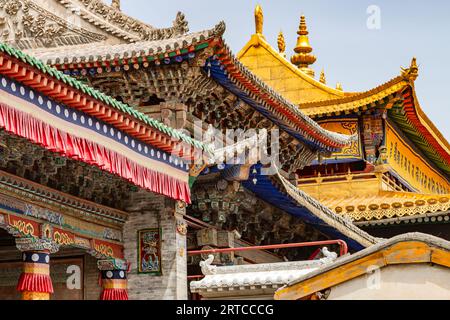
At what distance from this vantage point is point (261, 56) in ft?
111

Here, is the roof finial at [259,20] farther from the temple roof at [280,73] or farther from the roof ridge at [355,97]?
the roof ridge at [355,97]

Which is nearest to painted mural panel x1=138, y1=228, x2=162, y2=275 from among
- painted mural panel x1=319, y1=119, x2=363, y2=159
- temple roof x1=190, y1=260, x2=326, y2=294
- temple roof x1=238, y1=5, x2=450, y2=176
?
temple roof x1=190, y1=260, x2=326, y2=294

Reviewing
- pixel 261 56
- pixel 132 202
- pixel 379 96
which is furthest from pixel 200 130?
pixel 261 56

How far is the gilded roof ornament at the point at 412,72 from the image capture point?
29156 millimetres

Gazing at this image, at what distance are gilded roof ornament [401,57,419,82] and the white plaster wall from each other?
20030 millimetres

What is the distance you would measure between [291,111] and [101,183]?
7.67 metres

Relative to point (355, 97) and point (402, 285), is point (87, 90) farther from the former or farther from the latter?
point (355, 97)

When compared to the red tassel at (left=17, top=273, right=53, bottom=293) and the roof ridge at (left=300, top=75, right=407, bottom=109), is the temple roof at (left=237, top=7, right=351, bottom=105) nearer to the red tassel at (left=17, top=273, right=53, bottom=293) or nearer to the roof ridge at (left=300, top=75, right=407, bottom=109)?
the roof ridge at (left=300, top=75, right=407, bottom=109)

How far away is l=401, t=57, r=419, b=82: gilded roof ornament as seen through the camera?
29156 mm

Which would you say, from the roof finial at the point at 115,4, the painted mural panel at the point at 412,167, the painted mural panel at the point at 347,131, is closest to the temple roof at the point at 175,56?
the roof finial at the point at 115,4

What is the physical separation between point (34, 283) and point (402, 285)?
272 inches

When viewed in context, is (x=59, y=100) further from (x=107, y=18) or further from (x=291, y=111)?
(x=291, y=111)
